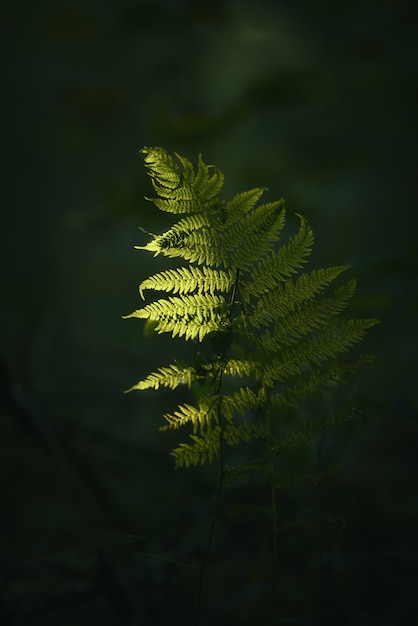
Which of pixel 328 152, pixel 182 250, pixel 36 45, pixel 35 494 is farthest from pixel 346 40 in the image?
pixel 35 494

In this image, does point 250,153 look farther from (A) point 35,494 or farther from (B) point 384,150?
(A) point 35,494

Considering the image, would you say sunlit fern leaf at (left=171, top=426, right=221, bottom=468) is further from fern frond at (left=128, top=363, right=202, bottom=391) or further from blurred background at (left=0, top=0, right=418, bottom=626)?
blurred background at (left=0, top=0, right=418, bottom=626)

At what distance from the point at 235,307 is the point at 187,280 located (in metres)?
0.12

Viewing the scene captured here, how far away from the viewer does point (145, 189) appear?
3428 millimetres

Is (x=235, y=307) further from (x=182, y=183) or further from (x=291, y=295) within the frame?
(x=182, y=183)

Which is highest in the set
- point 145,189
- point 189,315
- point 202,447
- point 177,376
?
point 145,189

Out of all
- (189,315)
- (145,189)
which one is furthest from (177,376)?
(145,189)

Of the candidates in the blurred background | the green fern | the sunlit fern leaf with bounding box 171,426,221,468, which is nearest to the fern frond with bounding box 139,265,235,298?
the green fern

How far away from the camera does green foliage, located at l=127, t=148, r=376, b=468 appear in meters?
0.92

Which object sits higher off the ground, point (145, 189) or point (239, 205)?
point (145, 189)

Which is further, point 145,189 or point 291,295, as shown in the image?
point 145,189

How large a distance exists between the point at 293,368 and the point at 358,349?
2814 millimetres

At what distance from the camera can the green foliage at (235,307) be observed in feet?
3.02

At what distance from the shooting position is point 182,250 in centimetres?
96
